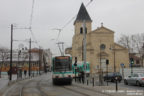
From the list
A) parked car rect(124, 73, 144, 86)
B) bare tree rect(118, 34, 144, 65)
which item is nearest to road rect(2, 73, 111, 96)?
parked car rect(124, 73, 144, 86)

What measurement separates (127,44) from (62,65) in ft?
166

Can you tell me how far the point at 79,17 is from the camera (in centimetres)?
7912

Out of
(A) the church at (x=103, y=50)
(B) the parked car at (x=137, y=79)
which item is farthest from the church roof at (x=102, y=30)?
(B) the parked car at (x=137, y=79)

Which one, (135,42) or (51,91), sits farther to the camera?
(135,42)

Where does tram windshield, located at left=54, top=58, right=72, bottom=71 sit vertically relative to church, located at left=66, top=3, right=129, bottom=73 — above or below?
below

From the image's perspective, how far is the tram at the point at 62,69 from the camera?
84.4 feet

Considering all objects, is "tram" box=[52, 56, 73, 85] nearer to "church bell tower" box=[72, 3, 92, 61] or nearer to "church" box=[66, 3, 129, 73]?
"church" box=[66, 3, 129, 73]

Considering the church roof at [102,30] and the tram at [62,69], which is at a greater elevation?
the church roof at [102,30]

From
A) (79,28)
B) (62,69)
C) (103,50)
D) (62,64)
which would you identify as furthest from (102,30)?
(62,69)

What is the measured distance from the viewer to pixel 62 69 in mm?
25875

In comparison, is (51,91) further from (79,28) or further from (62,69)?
(79,28)

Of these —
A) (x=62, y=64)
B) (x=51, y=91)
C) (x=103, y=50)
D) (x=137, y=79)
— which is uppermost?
(x=103, y=50)

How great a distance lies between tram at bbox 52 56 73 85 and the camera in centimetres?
2572

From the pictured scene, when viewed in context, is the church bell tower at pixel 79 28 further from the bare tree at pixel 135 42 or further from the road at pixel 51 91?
the road at pixel 51 91
